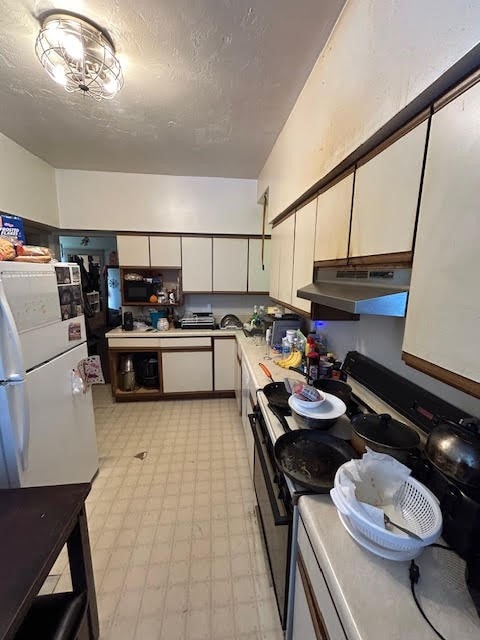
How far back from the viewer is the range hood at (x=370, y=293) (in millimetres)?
878

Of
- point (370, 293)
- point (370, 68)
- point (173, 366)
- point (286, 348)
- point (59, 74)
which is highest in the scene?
point (59, 74)

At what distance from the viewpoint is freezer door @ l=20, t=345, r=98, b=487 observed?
4.50 feet

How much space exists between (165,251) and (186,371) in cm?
144

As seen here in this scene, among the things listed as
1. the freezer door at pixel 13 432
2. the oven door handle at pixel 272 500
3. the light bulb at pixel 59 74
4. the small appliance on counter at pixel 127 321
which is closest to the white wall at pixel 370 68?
the light bulb at pixel 59 74

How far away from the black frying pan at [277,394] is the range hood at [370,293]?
0.58 meters

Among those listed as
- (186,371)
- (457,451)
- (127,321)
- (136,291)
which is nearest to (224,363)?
(186,371)

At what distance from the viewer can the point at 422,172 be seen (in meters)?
0.77

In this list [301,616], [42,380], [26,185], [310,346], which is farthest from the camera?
[26,185]

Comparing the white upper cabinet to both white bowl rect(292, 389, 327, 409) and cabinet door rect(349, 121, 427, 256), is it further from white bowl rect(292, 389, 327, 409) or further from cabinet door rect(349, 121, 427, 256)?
white bowl rect(292, 389, 327, 409)

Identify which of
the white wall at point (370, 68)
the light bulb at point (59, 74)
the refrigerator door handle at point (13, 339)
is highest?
the light bulb at point (59, 74)

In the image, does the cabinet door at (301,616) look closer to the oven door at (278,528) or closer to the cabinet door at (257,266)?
the oven door at (278,528)

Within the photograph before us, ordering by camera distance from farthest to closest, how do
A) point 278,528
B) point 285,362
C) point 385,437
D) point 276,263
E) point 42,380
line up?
1. point 276,263
2. point 285,362
3. point 42,380
4. point 278,528
5. point 385,437

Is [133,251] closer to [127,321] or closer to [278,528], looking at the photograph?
[127,321]

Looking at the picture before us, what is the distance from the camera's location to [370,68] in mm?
921
